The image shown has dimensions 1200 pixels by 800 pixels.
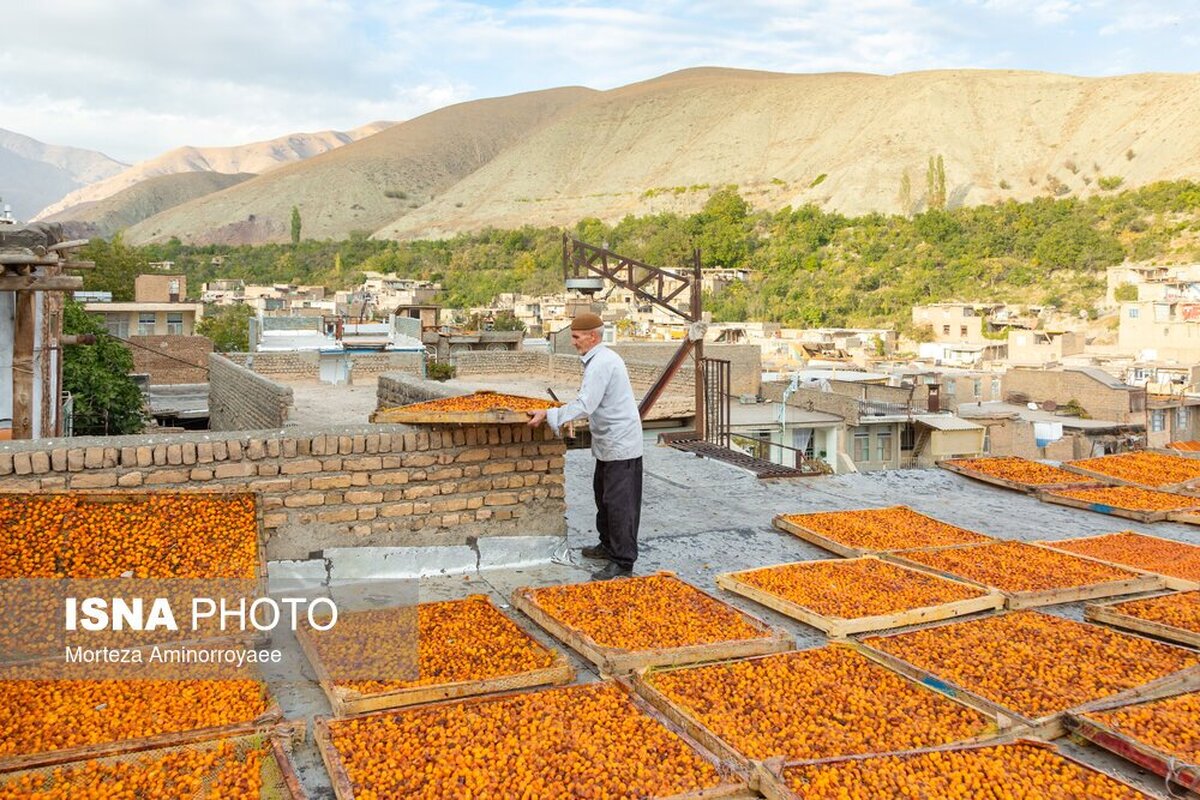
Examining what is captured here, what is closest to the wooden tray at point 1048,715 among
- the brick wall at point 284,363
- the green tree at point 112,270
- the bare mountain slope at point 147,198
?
the brick wall at point 284,363

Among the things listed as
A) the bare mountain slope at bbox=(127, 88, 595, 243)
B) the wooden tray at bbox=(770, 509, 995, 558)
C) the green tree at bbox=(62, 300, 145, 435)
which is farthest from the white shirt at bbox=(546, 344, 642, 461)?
the bare mountain slope at bbox=(127, 88, 595, 243)

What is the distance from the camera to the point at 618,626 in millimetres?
4023

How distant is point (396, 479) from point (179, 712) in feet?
6.16

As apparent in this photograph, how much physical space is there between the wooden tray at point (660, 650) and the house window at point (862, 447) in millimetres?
18132

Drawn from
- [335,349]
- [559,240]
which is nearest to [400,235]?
[559,240]

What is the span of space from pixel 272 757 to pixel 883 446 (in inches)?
804

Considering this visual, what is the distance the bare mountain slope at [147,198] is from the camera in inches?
5522

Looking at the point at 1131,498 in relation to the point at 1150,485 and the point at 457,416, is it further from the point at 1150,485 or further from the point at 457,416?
the point at 457,416

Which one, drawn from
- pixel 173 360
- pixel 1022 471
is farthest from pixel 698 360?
pixel 173 360

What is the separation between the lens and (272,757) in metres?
2.85

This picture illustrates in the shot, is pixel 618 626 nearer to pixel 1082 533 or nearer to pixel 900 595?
pixel 900 595

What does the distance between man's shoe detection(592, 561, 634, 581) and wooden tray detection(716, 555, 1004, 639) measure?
1.75 ft

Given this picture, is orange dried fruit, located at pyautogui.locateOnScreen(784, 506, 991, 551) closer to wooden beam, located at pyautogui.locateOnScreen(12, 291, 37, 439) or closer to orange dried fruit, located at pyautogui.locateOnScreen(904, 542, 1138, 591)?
orange dried fruit, located at pyautogui.locateOnScreen(904, 542, 1138, 591)

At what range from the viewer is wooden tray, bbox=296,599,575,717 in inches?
126
